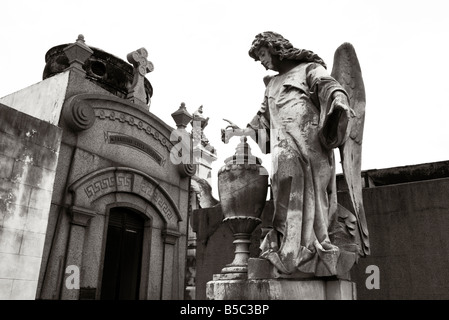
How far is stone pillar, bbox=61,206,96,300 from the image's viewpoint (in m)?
6.34

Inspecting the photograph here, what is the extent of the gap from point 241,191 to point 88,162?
4710 mm

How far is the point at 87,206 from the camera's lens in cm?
682

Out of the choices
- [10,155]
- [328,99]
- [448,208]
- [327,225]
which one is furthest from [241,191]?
[10,155]

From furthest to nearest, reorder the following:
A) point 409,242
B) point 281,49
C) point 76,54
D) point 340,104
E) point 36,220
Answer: point 76,54
point 36,220
point 409,242
point 281,49
point 340,104

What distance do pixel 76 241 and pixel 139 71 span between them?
4612mm

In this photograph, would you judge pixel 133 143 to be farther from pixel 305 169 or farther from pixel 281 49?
pixel 305 169

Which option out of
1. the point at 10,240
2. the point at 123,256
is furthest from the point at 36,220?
the point at 123,256

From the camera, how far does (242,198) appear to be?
3.22 m

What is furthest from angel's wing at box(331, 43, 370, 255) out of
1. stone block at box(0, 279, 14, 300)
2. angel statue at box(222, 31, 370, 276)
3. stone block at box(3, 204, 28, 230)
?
stone block at box(0, 279, 14, 300)

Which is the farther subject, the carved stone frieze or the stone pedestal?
the carved stone frieze

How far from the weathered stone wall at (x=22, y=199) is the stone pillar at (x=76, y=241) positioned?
3.36ft

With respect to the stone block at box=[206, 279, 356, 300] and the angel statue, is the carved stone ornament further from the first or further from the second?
the stone block at box=[206, 279, 356, 300]

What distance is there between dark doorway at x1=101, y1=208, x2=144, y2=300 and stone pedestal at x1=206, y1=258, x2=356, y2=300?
5.04 m

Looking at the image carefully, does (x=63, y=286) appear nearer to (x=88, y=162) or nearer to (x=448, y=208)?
(x=88, y=162)
